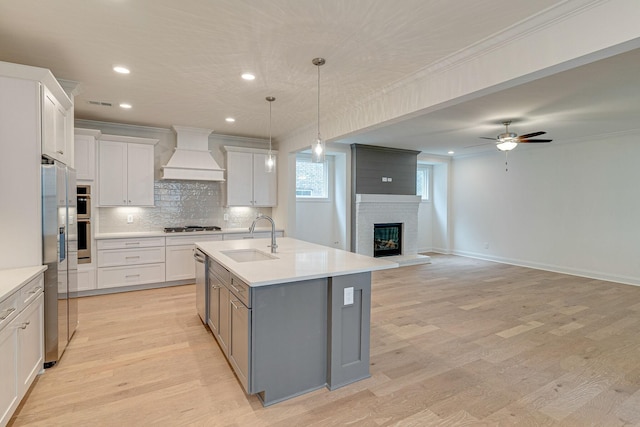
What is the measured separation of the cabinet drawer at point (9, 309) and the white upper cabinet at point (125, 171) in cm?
318

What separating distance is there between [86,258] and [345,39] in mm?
4503

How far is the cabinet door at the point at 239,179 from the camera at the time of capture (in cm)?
570

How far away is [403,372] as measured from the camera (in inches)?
102

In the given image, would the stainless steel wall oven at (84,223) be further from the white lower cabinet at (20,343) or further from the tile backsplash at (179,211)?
the white lower cabinet at (20,343)

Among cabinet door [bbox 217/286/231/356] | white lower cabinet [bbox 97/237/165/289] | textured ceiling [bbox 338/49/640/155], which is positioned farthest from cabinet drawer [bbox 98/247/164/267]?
textured ceiling [bbox 338/49/640/155]

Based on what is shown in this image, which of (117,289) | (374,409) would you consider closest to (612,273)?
(374,409)

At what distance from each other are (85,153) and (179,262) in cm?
204

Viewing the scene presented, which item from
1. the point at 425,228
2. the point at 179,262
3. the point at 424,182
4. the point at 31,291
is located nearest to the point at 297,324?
A: the point at 31,291

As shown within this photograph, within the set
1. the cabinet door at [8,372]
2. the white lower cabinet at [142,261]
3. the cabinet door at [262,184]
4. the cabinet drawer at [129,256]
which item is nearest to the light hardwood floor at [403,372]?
the cabinet door at [8,372]

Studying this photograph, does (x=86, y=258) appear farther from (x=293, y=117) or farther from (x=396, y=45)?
(x=396, y=45)

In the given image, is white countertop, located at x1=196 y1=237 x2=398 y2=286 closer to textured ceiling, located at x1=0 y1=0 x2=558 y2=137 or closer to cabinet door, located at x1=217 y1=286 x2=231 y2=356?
cabinet door, located at x1=217 y1=286 x2=231 y2=356

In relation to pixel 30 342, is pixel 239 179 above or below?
above

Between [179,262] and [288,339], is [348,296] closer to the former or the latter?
[288,339]

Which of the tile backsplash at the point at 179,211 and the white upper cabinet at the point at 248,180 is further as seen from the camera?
the white upper cabinet at the point at 248,180
